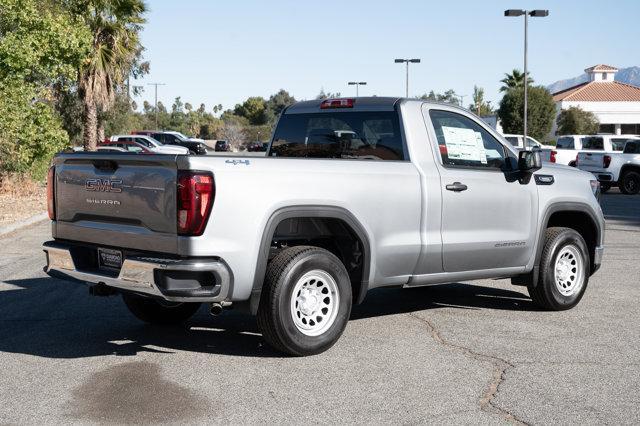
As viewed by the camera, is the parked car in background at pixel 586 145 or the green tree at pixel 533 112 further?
the green tree at pixel 533 112

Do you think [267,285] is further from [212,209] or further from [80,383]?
[80,383]

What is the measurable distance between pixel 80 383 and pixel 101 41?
33798 mm

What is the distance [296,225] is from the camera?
6.90 meters

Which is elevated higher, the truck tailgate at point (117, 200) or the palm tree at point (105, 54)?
the palm tree at point (105, 54)

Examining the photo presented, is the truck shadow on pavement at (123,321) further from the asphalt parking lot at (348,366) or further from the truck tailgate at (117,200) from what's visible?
the truck tailgate at (117,200)

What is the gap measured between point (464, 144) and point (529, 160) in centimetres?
61

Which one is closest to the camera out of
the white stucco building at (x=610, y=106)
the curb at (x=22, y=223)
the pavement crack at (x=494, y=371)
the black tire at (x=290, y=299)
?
the pavement crack at (x=494, y=371)

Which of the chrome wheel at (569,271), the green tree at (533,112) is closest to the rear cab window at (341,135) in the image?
the chrome wheel at (569,271)

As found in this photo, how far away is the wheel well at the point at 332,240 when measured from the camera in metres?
6.82

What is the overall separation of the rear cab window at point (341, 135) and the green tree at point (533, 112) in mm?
75242

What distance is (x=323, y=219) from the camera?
6.80 metres

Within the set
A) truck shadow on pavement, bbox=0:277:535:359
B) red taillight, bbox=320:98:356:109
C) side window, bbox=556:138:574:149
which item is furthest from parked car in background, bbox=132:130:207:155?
red taillight, bbox=320:98:356:109

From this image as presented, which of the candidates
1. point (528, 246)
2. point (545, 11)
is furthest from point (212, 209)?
point (545, 11)

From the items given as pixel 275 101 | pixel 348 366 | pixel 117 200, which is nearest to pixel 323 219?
pixel 348 366
